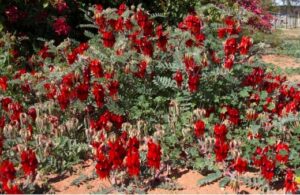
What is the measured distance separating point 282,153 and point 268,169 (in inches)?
11.6

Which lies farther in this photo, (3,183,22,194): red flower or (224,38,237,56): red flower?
(224,38,237,56): red flower

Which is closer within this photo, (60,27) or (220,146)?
(220,146)

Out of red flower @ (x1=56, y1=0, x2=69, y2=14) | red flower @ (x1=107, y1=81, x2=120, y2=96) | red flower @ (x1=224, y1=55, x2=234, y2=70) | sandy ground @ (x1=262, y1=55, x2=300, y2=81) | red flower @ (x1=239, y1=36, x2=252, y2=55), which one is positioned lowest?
sandy ground @ (x1=262, y1=55, x2=300, y2=81)

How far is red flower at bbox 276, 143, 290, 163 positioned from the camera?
409 cm

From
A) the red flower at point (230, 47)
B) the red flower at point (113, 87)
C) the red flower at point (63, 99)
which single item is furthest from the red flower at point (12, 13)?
the red flower at point (230, 47)

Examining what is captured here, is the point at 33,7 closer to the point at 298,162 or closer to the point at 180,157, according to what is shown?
the point at 180,157

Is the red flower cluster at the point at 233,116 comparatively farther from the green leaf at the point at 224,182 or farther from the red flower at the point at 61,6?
the red flower at the point at 61,6

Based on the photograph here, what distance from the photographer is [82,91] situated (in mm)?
4789

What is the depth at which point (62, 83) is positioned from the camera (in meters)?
5.28

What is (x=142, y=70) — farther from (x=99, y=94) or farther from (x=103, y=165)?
(x=103, y=165)

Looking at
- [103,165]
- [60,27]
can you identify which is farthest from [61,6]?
[103,165]

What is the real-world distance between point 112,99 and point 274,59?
772cm

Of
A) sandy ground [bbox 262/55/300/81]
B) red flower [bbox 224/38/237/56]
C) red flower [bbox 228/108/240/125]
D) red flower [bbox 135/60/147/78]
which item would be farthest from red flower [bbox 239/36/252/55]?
sandy ground [bbox 262/55/300/81]

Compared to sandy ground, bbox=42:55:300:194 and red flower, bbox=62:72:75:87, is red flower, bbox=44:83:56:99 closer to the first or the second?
red flower, bbox=62:72:75:87
